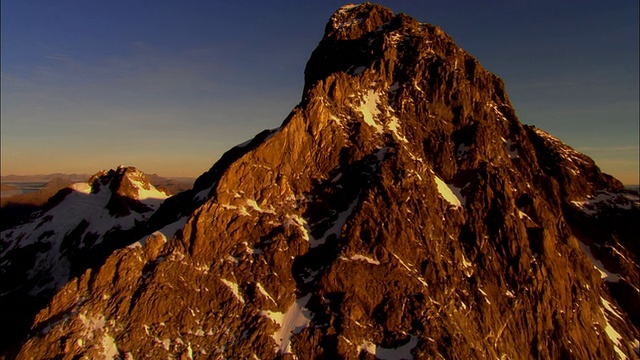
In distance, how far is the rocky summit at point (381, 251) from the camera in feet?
289

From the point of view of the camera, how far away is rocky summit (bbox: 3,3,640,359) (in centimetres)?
8800

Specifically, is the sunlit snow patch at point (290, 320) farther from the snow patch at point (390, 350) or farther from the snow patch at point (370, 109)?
the snow patch at point (370, 109)

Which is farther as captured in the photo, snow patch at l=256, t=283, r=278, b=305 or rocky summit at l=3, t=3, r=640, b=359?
snow patch at l=256, t=283, r=278, b=305

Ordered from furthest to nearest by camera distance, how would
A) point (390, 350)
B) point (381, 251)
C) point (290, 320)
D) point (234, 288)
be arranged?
point (381, 251) → point (234, 288) → point (290, 320) → point (390, 350)

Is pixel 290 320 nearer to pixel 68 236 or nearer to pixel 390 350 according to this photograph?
pixel 390 350

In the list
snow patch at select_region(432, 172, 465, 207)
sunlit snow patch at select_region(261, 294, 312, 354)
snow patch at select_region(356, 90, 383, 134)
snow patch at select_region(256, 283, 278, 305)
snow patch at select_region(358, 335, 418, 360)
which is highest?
snow patch at select_region(356, 90, 383, 134)

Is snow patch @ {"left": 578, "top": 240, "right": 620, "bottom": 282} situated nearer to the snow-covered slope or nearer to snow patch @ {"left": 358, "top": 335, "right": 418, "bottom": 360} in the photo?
snow patch @ {"left": 358, "top": 335, "right": 418, "bottom": 360}

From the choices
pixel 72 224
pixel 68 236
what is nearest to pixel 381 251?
pixel 68 236

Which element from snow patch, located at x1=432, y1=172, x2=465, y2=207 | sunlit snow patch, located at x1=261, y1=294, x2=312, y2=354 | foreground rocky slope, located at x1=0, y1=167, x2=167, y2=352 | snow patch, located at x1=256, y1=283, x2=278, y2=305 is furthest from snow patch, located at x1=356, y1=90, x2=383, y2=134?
foreground rocky slope, located at x1=0, y1=167, x2=167, y2=352

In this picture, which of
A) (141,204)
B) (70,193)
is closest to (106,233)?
(141,204)

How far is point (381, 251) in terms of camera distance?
3799 inches

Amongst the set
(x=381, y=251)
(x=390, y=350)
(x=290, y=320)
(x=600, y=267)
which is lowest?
(x=390, y=350)

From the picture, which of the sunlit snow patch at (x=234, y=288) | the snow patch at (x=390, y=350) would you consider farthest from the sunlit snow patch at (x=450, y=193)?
the sunlit snow patch at (x=234, y=288)

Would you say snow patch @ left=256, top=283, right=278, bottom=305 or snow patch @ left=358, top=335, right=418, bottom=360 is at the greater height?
snow patch @ left=256, top=283, right=278, bottom=305
